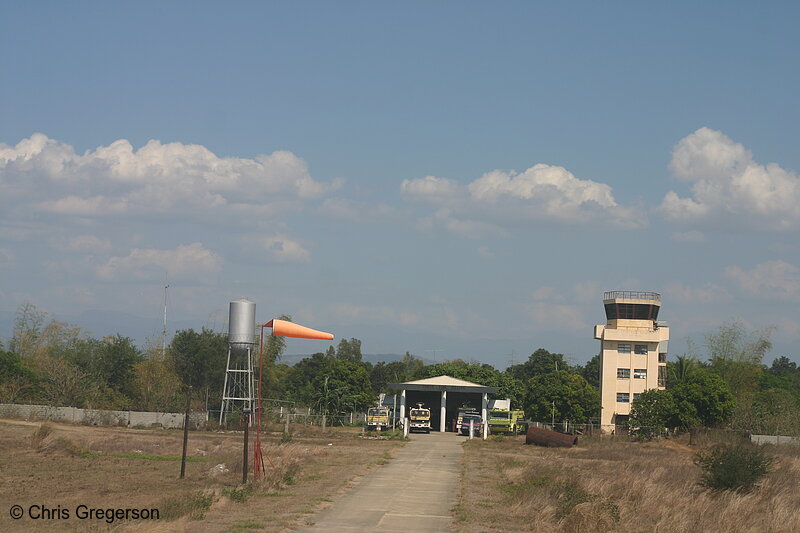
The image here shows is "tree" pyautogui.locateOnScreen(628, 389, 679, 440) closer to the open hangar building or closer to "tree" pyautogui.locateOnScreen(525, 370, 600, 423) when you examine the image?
"tree" pyautogui.locateOnScreen(525, 370, 600, 423)

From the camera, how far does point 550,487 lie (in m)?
27.2

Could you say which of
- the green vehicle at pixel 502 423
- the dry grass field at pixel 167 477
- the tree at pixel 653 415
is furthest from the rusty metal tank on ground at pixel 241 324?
the tree at pixel 653 415

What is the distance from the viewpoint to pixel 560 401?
199 ft

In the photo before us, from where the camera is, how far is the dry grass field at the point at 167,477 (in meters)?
20.2

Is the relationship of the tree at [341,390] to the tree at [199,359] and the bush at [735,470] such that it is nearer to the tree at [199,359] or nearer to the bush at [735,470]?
the tree at [199,359]

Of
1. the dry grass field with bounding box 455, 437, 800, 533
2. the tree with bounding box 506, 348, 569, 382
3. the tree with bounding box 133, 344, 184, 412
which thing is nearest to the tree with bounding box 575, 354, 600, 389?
the tree with bounding box 506, 348, 569, 382

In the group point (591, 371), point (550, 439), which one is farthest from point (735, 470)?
point (591, 371)

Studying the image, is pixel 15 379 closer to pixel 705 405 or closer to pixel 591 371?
pixel 705 405

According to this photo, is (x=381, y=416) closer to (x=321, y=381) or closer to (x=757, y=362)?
(x=321, y=381)

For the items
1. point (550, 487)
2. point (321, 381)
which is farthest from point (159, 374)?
point (550, 487)

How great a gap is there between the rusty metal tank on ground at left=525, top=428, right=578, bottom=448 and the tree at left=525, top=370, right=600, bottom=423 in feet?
33.4

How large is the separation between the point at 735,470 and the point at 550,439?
20.5m

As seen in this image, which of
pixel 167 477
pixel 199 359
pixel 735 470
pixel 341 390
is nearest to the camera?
pixel 735 470

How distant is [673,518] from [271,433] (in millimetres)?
34547
